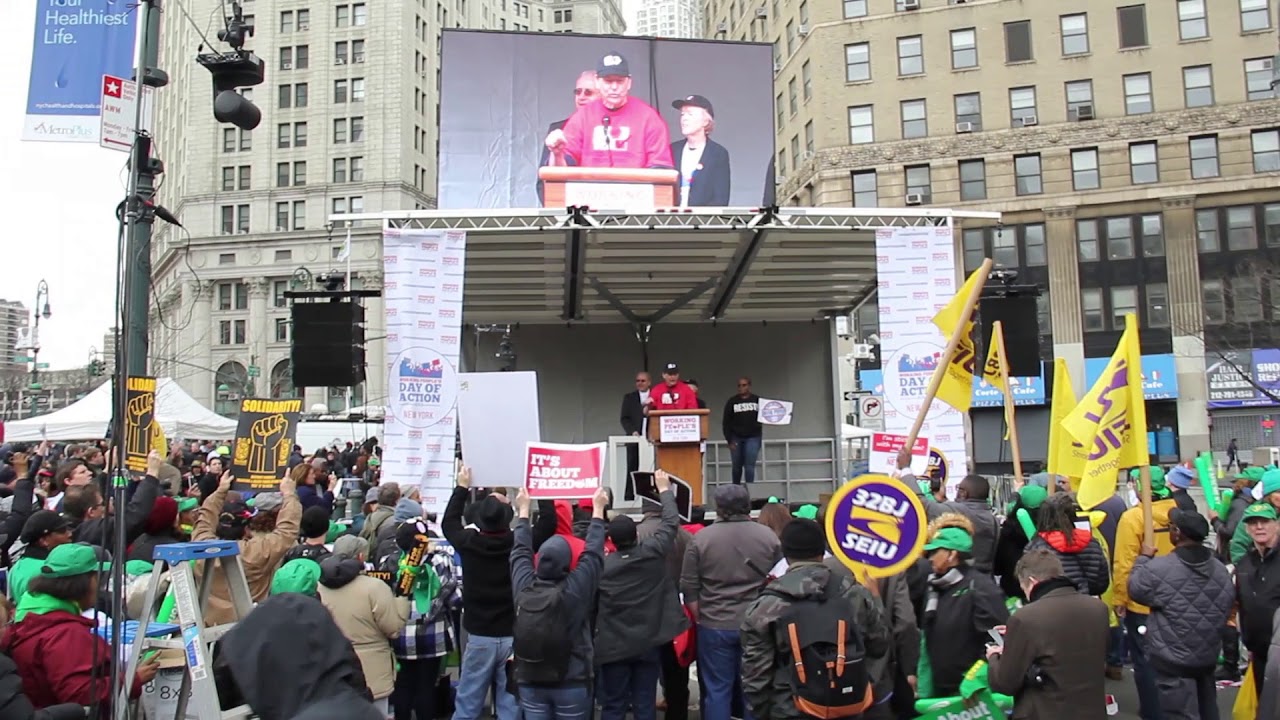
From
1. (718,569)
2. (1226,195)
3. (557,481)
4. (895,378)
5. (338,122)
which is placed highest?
(338,122)

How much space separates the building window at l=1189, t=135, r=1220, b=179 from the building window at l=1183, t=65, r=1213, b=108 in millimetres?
1442

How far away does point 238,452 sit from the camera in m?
9.46

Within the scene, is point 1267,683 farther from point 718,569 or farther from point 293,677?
point 293,677

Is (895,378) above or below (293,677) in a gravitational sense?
above

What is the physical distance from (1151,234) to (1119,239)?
117 centimetres

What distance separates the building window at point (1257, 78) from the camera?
3700 cm

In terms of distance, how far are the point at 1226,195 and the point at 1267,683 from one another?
39.3m

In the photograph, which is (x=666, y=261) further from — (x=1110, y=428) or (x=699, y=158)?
(x=1110, y=428)

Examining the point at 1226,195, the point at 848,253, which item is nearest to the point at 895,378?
the point at 848,253

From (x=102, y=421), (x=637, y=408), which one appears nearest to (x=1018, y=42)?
(x=637, y=408)

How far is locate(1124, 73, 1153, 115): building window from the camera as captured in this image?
38.0 metres

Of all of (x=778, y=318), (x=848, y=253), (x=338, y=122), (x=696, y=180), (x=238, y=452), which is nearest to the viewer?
(x=238, y=452)

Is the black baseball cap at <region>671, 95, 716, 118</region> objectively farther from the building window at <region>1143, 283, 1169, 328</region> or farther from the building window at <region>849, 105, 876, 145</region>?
the building window at <region>1143, 283, 1169, 328</region>

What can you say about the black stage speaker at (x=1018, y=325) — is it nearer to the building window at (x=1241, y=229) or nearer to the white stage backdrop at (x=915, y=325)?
the white stage backdrop at (x=915, y=325)
